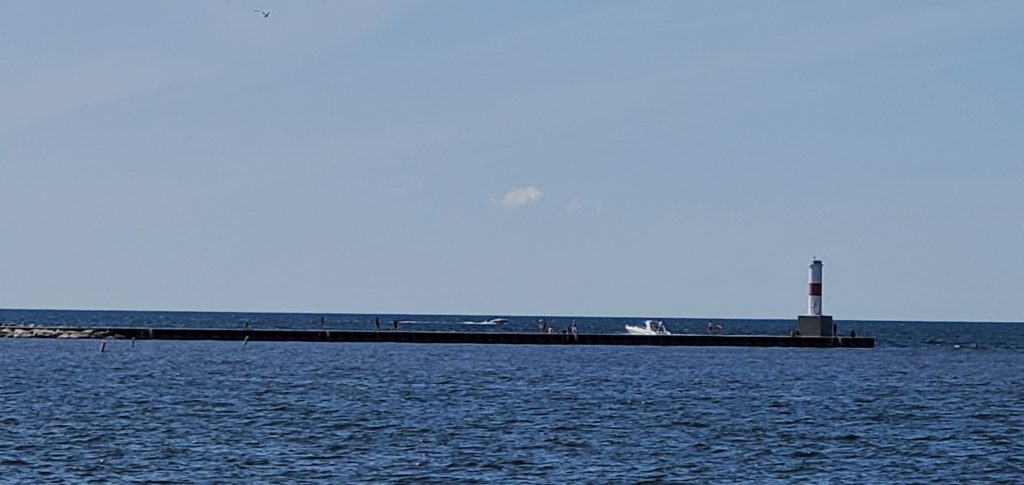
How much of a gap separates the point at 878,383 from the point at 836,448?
34.0 metres

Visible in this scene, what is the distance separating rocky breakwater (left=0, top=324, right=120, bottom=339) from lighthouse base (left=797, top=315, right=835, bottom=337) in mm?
58634

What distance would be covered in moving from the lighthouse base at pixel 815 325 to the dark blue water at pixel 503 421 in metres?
16.8

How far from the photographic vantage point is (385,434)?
52.0 metres

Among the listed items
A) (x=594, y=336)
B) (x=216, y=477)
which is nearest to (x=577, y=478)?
(x=216, y=477)

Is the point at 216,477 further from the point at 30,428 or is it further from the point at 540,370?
the point at 540,370

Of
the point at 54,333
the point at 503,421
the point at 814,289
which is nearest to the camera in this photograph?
the point at 503,421

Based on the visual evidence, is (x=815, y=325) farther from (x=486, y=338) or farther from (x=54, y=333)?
(x=54, y=333)

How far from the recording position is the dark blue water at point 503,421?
43.5 m

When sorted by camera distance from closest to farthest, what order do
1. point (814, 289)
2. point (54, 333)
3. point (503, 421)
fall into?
point (503, 421) → point (814, 289) → point (54, 333)

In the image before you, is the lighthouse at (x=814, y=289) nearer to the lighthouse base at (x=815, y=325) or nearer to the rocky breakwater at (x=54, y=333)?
the lighthouse base at (x=815, y=325)

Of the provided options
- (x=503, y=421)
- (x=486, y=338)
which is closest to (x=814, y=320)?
(x=486, y=338)

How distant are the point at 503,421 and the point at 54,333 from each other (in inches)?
3568

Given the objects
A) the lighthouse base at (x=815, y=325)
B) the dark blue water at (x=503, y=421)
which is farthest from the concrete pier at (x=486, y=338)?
the dark blue water at (x=503, y=421)

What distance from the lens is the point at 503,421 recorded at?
56.8m
